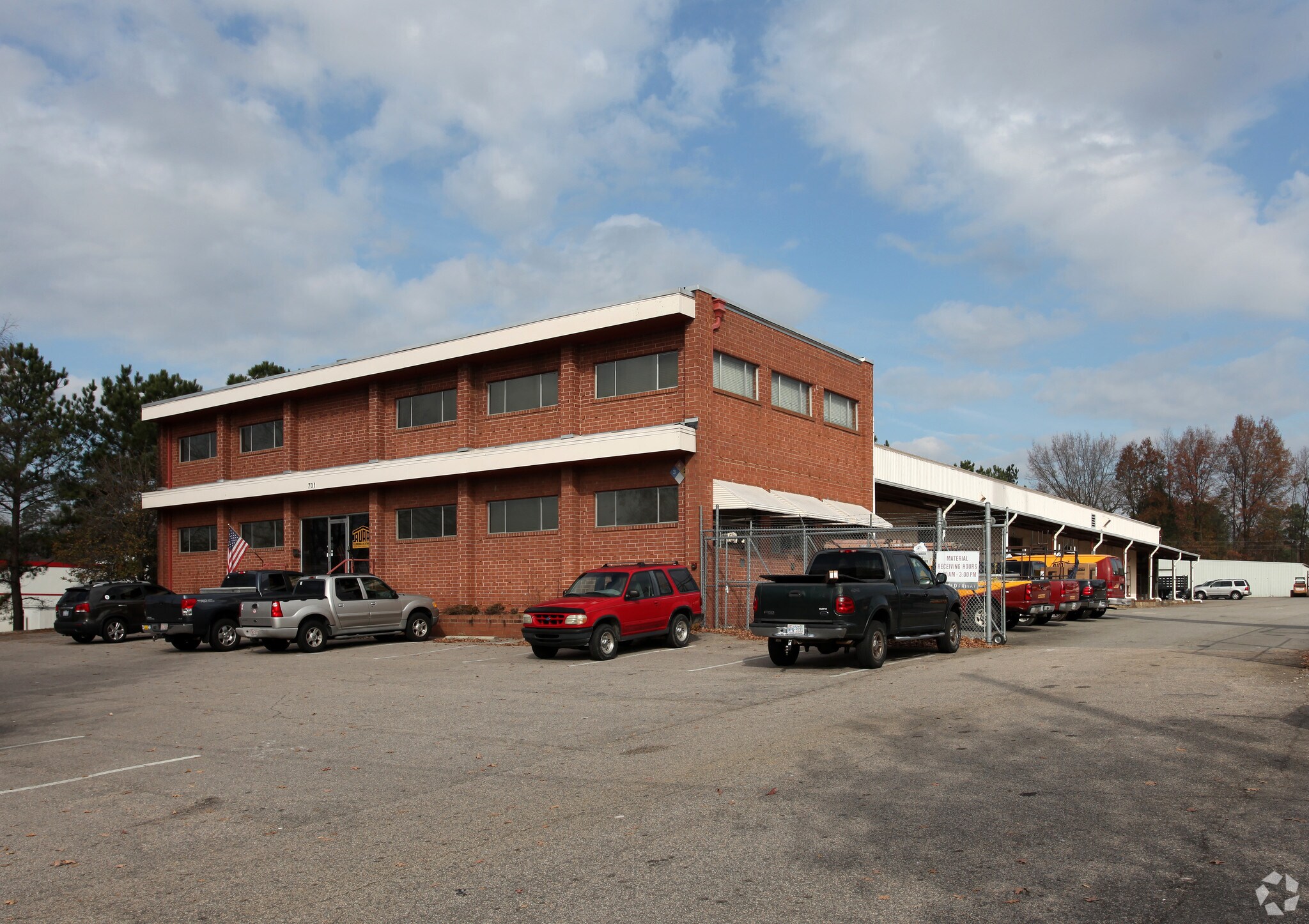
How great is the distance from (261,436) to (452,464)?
11392mm

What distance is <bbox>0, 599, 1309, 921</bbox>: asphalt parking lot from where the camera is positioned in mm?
5578

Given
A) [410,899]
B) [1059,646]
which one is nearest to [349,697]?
[410,899]

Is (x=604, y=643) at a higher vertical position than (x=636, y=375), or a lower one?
lower

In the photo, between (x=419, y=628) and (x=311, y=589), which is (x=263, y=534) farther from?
(x=311, y=589)

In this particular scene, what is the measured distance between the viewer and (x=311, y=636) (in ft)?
76.8

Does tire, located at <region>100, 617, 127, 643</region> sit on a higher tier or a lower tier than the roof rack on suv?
lower

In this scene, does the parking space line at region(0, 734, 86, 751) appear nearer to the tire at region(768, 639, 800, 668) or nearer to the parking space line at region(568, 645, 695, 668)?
the parking space line at region(568, 645, 695, 668)

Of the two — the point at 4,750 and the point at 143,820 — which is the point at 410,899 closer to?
the point at 143,820

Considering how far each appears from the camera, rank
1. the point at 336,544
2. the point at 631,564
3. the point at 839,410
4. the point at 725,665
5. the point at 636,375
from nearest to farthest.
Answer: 1. the point at 725,665
2. the point at 631,564
3. the point at 636,375
4. the point at 839,410
5. the point at 336,544

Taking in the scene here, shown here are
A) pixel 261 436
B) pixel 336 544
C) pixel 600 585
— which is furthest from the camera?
pixel 261 436

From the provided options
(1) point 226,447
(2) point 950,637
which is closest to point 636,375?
(2) point 950,637

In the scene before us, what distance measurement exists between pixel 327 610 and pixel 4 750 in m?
12.4

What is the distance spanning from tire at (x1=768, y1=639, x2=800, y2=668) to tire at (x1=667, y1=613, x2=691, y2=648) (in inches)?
163

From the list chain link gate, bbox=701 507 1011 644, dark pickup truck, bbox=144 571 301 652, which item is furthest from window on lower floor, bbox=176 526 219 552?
chain link gate, bbox=701 507 1011 644
